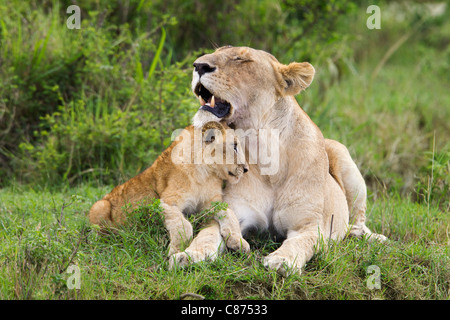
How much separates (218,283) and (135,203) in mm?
1095

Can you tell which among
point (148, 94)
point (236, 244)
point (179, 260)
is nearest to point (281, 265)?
point (236, 244)

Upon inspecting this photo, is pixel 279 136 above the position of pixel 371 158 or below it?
above

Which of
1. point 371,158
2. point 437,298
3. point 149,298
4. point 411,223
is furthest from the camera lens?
point 371,158

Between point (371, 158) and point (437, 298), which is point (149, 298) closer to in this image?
point (437, 298)

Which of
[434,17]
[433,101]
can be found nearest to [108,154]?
[433,101]

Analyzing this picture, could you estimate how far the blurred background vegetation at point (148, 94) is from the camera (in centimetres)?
602

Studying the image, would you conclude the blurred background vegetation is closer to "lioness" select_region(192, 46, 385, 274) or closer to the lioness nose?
"lioness" select_region(192, 46, 385, 274)

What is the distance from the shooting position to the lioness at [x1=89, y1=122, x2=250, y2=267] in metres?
3.99

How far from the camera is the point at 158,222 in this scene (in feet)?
14.0

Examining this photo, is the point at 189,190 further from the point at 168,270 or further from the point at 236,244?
the point at 168,270

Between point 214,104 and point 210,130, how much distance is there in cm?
20

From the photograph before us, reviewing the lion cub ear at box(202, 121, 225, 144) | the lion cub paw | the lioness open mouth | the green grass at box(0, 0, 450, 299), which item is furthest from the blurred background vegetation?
the lion cub paw

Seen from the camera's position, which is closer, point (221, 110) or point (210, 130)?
point (221, 110)

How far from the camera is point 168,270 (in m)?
3.80
